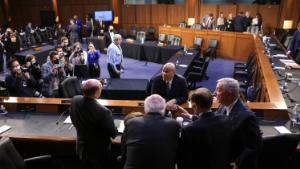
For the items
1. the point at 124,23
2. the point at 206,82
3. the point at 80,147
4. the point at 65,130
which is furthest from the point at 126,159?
the point at 124,23

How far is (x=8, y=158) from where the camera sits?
2.68 meters

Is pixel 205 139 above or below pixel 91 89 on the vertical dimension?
below

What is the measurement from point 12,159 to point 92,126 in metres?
0.82

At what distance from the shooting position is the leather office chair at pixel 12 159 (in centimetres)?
263

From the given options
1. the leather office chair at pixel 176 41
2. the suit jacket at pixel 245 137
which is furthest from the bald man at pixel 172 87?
the leather office chair at pixel 176 41

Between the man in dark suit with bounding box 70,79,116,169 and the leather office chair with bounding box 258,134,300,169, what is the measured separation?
59.7 inches

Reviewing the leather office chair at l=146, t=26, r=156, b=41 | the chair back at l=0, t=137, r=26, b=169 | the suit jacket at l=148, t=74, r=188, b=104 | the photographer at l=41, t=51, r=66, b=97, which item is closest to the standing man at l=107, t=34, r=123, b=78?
the photographer at l=41, t=51, r=66, b=97

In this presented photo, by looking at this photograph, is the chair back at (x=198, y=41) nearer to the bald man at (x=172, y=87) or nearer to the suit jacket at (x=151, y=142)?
the bald man at (x=172, y=87)

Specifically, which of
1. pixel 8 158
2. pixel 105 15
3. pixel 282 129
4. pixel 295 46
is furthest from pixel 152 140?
pixel 105 15

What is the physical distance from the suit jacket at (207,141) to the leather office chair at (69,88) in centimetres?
310

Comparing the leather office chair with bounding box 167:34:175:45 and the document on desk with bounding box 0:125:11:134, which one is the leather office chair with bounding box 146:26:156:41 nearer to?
the leather office chair with bounding box 167:34:175:45

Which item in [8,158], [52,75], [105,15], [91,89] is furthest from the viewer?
[105,15]

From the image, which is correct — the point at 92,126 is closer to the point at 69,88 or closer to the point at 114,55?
the point at 69,88

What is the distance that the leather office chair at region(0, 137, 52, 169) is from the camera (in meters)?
2.63
